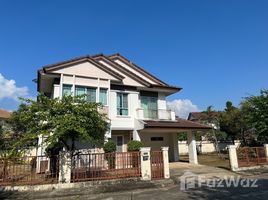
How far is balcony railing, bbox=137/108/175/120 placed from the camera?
18.6 meters

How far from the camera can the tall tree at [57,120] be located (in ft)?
34.7

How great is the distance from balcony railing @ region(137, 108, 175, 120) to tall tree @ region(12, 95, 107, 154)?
7.15 metres

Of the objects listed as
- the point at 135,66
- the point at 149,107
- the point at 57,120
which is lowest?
the point at 57,120

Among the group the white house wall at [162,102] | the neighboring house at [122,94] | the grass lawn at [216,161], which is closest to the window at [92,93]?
the neighboring house at [122,94]

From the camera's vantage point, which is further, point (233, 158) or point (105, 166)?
point (233, 158)

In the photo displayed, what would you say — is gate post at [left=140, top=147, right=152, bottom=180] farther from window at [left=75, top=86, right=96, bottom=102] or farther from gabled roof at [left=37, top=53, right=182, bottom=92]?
gabled roof at [left=37, top=53, right=182, bottom=92]

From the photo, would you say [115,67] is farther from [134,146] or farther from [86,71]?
[134,146]

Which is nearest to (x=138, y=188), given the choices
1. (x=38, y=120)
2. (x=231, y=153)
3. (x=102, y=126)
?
(x=102, y=126)

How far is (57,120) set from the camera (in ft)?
35.3

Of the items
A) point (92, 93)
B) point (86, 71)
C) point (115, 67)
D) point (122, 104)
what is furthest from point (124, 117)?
point (86, 71)

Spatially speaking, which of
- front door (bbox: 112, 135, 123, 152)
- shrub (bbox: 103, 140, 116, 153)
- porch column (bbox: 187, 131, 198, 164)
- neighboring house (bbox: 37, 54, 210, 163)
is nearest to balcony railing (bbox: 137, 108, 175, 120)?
neighboring house (bbox: 37, 54, 210, 163)

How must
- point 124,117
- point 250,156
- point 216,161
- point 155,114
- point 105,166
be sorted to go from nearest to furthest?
point 105,166 → point 250,156 → point 124,117 → point 155,114 → point 216,161

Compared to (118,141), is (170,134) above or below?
above
